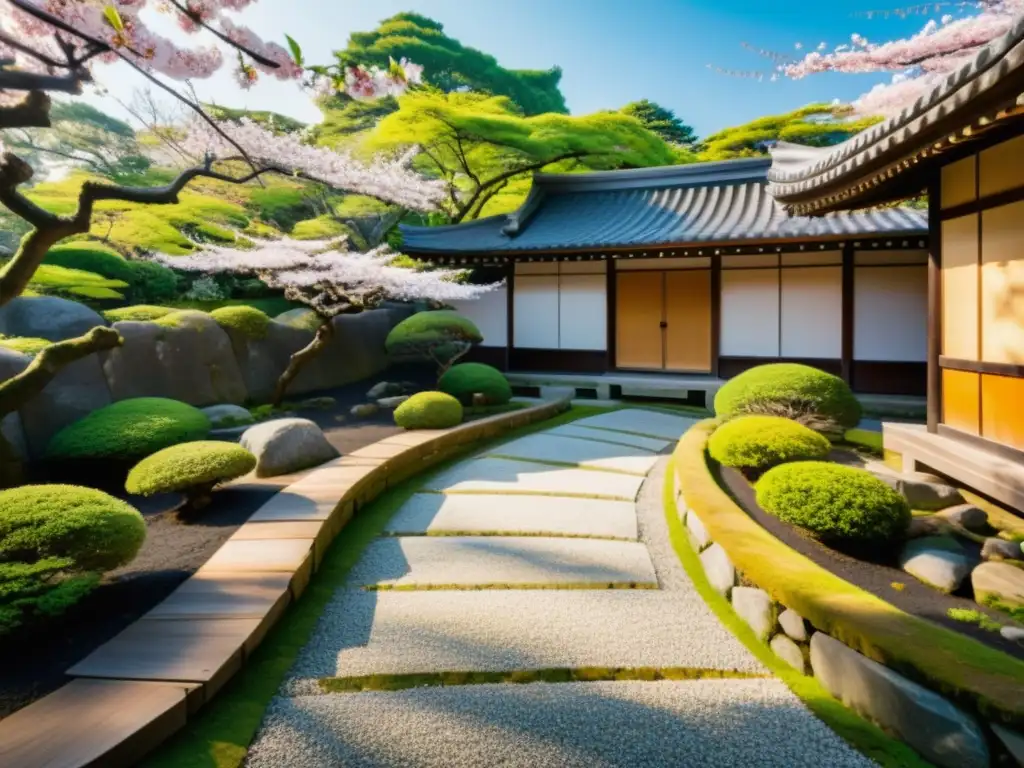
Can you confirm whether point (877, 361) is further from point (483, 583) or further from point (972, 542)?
point (483, 583)

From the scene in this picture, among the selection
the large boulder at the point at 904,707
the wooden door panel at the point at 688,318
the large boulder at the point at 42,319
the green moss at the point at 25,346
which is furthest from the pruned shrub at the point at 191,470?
the wooden door panel at the point at 688,318

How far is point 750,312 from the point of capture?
1172 cm

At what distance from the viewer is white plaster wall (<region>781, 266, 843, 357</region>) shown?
36.4ft

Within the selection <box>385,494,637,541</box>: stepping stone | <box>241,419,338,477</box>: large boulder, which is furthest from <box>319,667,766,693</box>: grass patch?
<box>241,419,338,477</box>: large boulder

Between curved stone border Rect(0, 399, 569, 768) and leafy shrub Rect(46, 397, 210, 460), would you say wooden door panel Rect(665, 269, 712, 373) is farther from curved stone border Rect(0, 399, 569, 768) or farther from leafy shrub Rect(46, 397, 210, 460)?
curved stone border Rect(0, 399, 569, 768)

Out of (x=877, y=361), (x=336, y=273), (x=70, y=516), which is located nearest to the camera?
(x=70, y=516)

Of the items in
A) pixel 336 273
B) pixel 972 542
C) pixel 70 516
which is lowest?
pixel 972 542

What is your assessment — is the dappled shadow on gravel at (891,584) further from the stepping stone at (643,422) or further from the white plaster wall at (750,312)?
the white plaster wall at (750,312)

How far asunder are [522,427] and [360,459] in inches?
140

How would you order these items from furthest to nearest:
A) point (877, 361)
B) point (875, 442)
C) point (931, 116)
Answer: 1. point (877, 361)
2. point (875, 442)
3. point (931, 116)

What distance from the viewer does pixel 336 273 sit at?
9242 mm

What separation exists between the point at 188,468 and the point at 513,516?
251 cm

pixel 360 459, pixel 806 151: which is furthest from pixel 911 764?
pixel 806 151

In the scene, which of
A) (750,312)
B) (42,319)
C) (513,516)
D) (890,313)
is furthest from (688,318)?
(42,319)
